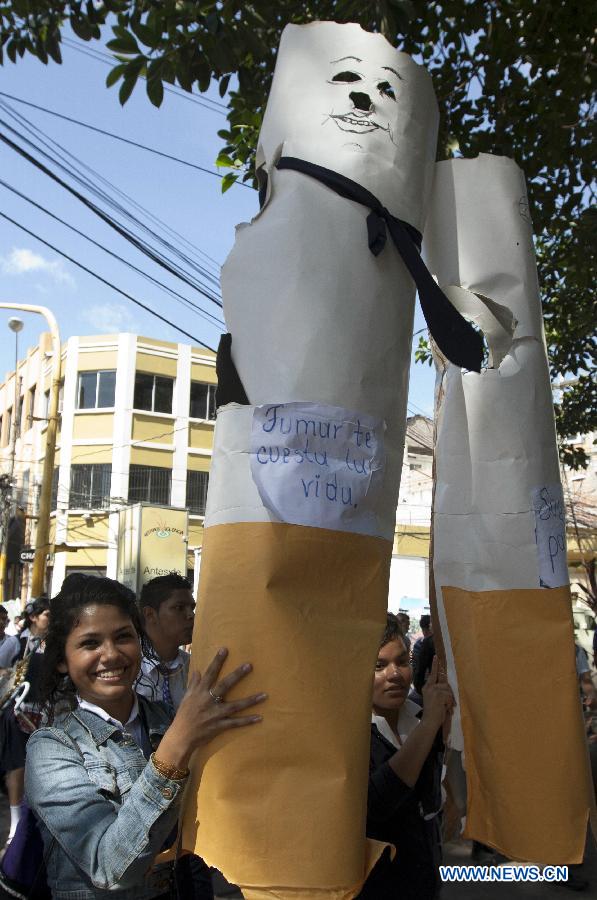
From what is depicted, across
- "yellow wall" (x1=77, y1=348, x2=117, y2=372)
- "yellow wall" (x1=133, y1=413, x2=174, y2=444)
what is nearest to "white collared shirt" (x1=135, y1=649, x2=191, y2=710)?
"yellow wall" (x1=133, y1=413, x2=174, y2=444)

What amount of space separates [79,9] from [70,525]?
2396cm

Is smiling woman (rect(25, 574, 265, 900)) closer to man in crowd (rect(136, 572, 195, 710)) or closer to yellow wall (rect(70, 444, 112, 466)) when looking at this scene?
man in crowd (rect(136, 572, 195, 710))

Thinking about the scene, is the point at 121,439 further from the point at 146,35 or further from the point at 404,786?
the point at 404,786

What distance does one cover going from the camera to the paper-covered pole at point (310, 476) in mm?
1252

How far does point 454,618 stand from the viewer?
1.72 meters

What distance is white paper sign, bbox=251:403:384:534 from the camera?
1.34 m

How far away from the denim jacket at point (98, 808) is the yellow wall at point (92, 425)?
2572 cm

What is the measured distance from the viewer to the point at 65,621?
197 cm

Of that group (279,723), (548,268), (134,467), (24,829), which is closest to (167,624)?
(24,829)

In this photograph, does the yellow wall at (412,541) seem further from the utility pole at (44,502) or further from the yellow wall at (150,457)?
the utility pole at (44,502)

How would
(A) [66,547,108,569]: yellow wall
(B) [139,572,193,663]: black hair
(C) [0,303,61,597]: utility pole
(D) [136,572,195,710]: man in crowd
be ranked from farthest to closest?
(A) [66,547,108,569]: yellow wall
(C) [0,303,61,597]: utility pole
(B) [139,572,193,663]: black hair
(D) [136,572,195,710]: man in crowd

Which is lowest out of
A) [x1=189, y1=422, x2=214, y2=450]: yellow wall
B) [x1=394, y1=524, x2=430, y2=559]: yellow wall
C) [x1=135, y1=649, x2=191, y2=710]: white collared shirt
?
[x1=135, y1=649, x2=191, y2=710]: white collared shirt

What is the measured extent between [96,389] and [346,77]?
87.5 ft

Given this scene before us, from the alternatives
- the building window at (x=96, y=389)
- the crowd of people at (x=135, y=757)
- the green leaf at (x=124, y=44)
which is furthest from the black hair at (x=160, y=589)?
the building window at (x=96, y=389)
